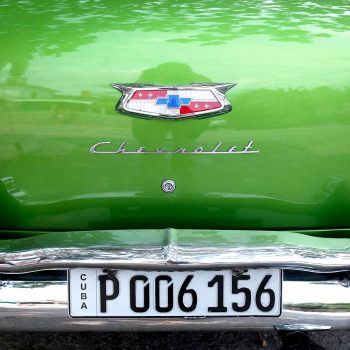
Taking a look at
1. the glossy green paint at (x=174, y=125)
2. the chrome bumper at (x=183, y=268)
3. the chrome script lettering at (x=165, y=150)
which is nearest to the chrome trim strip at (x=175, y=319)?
the chrome bumper at (x=183, y=268)

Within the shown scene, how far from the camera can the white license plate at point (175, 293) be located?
2.40 metres

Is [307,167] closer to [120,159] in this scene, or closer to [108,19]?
[120,159]

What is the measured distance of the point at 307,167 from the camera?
266 cm

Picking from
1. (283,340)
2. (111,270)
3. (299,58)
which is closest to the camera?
(111,270)

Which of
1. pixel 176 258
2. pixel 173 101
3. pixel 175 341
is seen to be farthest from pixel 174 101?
pixel 175 341

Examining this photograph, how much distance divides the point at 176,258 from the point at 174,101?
579 millimetres

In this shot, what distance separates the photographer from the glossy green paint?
2561 mm

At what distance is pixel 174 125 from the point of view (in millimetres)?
2555

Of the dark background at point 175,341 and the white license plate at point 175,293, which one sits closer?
the white license plate at point 175,293

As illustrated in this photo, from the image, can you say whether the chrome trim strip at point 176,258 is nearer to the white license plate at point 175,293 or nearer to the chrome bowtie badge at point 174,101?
the white license plate at point 175,293

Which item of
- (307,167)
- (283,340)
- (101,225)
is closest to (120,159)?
(101,225)

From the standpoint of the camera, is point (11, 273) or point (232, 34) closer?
point (11, 273)

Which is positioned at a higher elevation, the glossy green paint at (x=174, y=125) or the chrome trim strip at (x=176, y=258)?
the glossy green paint at (x=174, y=125)

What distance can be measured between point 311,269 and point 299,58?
792 mm
